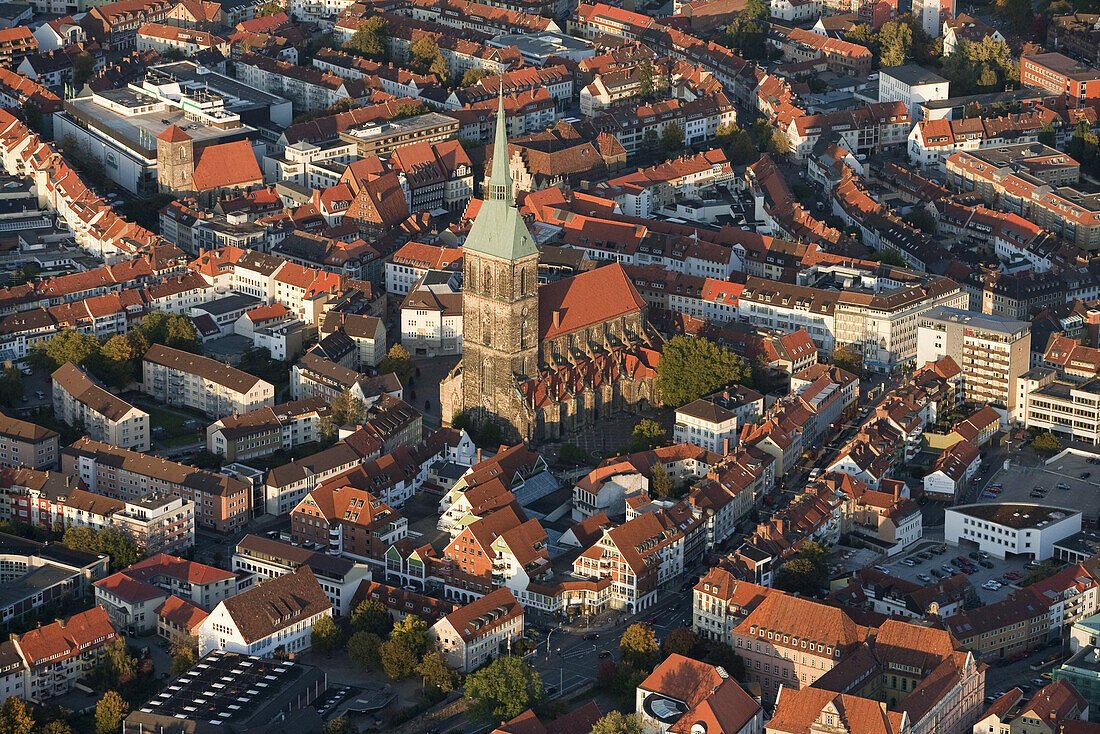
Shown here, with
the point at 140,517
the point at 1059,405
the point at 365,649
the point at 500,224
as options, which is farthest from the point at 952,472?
the point at 140,517

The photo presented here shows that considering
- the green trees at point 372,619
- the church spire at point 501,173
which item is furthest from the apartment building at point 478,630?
the church spire at point 501,173

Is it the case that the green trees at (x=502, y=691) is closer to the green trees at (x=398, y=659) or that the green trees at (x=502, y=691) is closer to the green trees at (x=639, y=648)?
the green trees at (x=398, y=659)

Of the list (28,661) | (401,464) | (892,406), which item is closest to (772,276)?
(892,406)

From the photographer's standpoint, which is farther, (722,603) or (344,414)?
(344,414)

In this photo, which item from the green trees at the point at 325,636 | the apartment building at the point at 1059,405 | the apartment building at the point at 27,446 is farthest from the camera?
the apartment building at the point at 1059,405

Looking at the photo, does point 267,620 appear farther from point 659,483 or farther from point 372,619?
point 659,483

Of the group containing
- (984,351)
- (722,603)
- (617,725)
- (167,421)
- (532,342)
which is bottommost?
(167,421)
